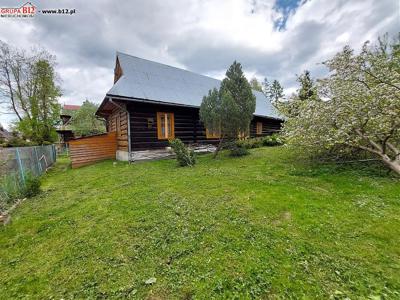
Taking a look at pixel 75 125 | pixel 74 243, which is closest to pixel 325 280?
pixel 74 243

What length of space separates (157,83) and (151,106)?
2014 mm

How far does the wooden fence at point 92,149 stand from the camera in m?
8.91

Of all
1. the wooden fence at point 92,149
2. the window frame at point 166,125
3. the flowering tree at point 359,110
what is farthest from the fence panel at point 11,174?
the flowering tree at point 359,110

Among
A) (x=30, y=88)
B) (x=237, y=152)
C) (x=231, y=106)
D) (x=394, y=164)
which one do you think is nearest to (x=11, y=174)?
(x=231, y=106)

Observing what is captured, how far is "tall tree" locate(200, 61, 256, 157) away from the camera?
7.46 metres

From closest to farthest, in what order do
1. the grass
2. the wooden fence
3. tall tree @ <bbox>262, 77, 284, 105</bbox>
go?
the grass
the wooden fence
tall tree @ <bbox>262, 77, 284, 105</bbox>

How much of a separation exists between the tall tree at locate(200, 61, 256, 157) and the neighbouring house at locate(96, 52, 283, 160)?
213 cm

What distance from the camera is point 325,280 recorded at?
1.77 meters

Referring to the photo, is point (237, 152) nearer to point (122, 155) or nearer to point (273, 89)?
point (122, 155)

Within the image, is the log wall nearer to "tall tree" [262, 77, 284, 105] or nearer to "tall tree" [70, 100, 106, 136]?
"tall tree" [70, 100, 106, 136]

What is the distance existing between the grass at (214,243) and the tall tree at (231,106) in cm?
371

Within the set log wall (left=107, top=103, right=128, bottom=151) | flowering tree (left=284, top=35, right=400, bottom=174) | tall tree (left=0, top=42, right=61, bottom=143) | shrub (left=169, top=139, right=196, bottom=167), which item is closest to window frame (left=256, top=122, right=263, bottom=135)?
flowering tree (left=284, top=35, right=400, bottom=174)

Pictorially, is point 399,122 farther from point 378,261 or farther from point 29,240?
point 29,240

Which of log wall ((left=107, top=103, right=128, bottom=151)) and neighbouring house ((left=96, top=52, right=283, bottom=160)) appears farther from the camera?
log wall ((left=107, top=103, right=128, bottom=151))
